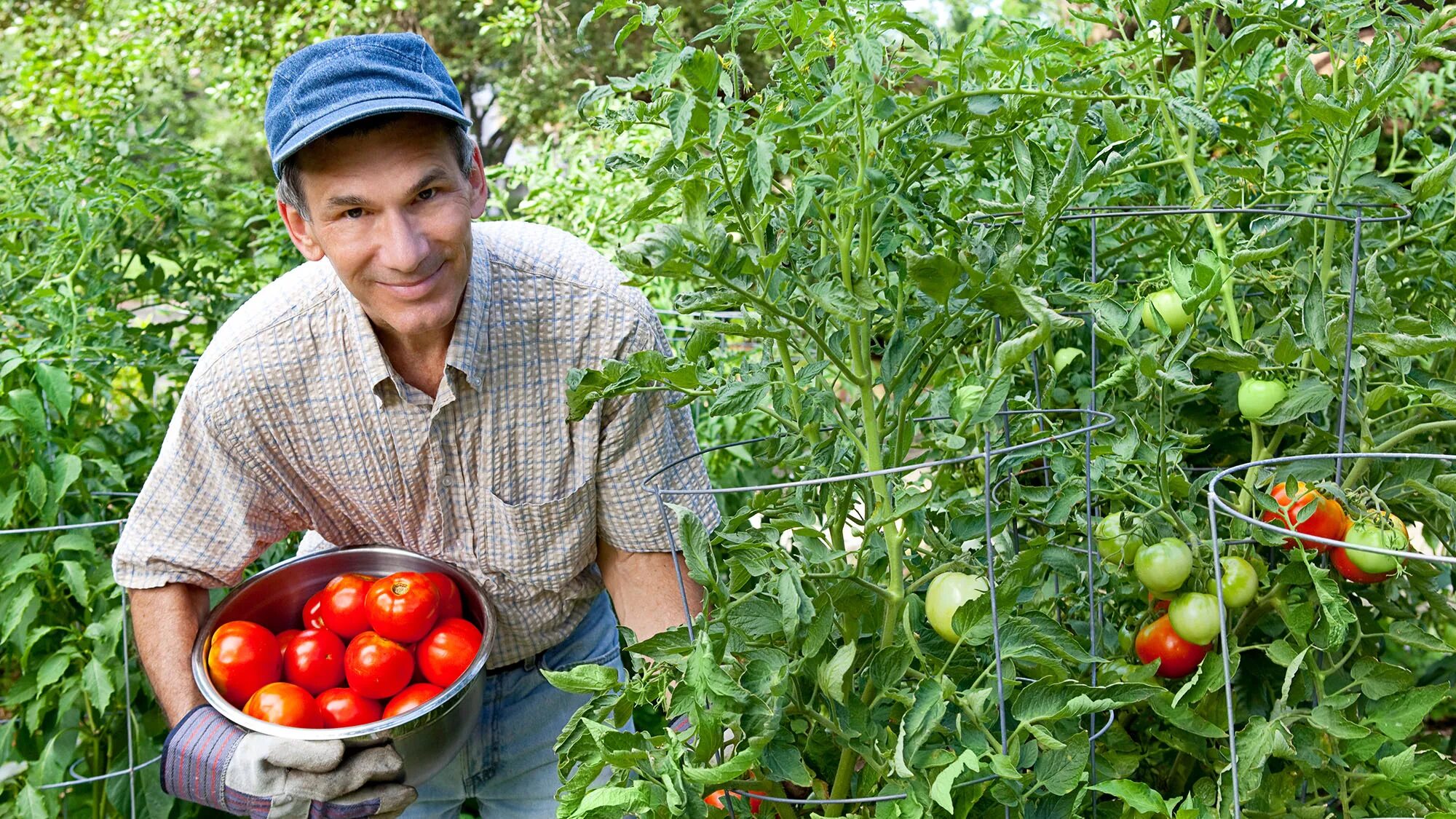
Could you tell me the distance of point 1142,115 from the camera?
1.19 m

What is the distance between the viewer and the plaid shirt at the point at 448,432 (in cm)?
142

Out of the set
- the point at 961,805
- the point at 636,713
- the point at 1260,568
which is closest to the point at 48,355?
the point at 636,713

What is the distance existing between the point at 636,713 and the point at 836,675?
1.55 m

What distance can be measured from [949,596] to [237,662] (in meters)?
0.81

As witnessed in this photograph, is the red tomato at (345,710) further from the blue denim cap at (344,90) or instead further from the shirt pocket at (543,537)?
the blue denim cap at (344,90)

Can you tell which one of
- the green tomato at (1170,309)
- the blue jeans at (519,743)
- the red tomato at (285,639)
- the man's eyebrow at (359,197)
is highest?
the man's eyebrow at (359,197)

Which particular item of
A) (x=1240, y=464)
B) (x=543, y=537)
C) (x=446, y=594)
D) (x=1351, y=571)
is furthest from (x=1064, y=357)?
(x=446, y=594)

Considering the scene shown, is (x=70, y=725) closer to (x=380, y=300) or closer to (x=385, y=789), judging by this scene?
(x=385, y=789)

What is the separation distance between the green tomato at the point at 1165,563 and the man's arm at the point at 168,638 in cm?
111

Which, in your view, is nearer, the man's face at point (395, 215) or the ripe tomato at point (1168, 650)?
the ripe tomato at point (1168, 650)

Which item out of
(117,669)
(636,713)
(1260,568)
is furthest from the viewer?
(636,713)

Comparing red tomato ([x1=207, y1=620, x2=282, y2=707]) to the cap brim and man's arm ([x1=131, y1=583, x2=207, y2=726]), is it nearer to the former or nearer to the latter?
man's arm ([x1=131, y1=583, x2=207, y2=726])


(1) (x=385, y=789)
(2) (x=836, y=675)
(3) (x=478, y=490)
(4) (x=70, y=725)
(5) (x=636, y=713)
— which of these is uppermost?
(2) (x=836, y=675)

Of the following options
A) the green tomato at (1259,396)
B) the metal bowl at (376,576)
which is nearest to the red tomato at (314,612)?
the metal bowl at (376,576)
